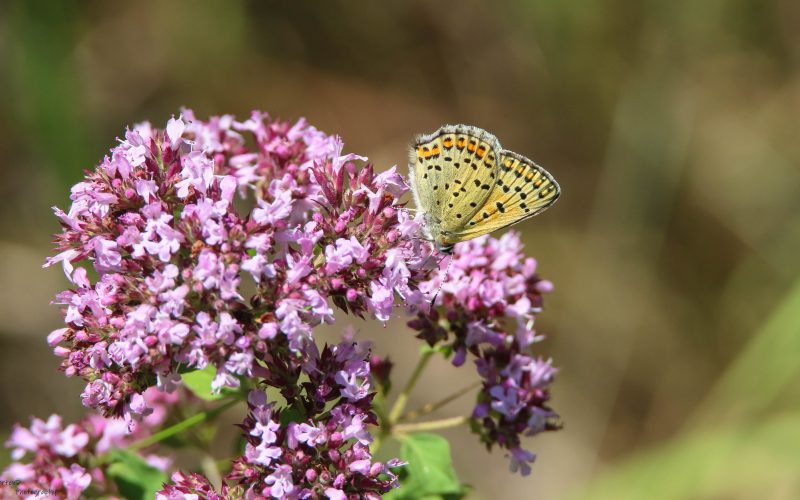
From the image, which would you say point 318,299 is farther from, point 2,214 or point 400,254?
point 2,214

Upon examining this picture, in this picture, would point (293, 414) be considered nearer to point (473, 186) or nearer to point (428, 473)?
point (428, 473)

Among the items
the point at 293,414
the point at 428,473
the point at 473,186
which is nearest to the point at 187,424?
the point at 293,414

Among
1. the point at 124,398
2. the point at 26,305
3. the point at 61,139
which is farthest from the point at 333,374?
the point at 26,305

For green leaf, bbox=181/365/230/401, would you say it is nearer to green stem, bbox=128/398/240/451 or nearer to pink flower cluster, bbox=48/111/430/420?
green stem, bbox=128/398/240/451

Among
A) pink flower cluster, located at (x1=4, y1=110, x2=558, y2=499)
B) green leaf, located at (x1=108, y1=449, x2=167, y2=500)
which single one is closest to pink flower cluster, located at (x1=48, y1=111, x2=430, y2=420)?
pink flower cluster, located at (x1=4, y1=110, x2=558, y2=499)


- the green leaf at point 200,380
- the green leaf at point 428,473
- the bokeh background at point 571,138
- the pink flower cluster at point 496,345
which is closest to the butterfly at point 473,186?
the pink flower cluster at point 496,345

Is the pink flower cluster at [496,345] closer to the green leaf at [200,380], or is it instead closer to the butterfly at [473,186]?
the butterfly at [473,186]
